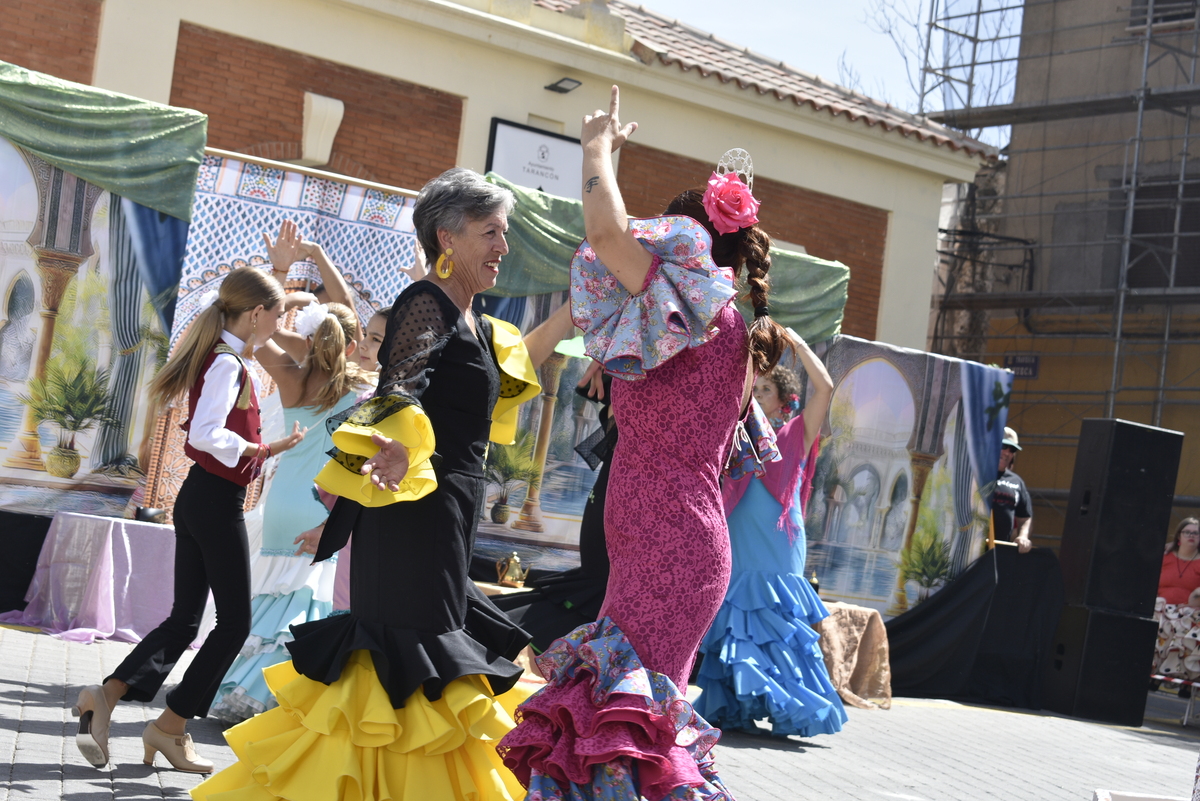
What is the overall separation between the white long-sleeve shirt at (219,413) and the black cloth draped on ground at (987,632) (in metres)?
6.89

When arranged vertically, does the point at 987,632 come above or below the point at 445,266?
below

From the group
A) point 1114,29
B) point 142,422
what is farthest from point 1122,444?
point 1114,29

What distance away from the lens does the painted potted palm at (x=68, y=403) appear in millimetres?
7379

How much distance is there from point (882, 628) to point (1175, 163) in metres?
12.9

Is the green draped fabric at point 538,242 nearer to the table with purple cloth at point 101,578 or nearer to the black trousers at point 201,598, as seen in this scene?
the table with purple cloth at point 101,578

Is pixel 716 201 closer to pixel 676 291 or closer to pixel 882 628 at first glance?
pixel 676 291

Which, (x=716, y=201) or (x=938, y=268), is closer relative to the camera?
(x=716, y=201)

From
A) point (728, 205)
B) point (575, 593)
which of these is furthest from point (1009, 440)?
point (728, 205)

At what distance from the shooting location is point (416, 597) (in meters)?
3.32

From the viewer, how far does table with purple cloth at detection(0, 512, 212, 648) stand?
23.5 ft

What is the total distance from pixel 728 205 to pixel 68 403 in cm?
539

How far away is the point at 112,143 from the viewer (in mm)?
7520

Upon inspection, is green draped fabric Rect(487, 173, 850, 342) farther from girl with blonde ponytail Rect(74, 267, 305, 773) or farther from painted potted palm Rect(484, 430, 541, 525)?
girl with blonde ponytail Rect(74, 267, 305, 773)

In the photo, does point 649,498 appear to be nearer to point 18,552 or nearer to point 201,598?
point 201,598
